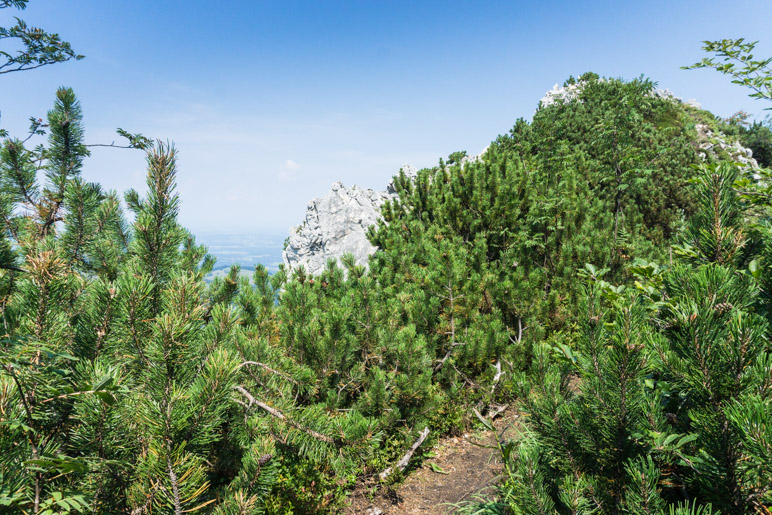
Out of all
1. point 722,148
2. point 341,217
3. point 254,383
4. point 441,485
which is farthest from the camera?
point 341,217

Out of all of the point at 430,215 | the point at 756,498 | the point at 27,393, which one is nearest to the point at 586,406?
the point at 756,498

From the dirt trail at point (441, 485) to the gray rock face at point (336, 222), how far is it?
16523 millimetres

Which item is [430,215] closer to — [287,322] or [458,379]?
[458,379]

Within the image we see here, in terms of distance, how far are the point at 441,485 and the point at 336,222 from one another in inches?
826

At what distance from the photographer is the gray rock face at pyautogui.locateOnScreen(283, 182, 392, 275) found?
2256 cm

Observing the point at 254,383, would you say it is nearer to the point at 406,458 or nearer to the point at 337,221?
the point at 406,458

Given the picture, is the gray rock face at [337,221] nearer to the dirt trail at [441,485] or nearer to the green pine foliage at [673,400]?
the dirt trail at [441,485]

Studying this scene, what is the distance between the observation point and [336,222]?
24.0 m

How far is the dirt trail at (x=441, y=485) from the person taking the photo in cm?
372

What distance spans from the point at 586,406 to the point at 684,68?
11.3ft

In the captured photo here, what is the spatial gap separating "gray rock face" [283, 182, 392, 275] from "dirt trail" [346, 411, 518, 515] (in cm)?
1652

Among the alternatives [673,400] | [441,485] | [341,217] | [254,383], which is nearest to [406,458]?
[441,485]

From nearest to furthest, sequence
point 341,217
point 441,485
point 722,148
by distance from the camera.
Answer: point 441,485 < point 722,148 < point 341,217

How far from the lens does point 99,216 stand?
257 centimetres
